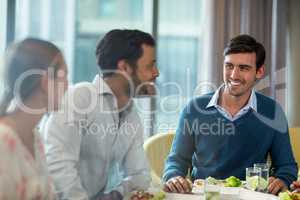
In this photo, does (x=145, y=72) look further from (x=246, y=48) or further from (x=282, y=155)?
(x=282, y=155)

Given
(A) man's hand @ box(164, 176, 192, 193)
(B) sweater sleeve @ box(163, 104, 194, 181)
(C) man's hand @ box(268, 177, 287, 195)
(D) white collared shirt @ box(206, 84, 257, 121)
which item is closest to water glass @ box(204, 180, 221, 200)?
(A) man's hand @ box(164, 176, 192, 193)

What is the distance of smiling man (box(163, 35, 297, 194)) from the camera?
6.60ft

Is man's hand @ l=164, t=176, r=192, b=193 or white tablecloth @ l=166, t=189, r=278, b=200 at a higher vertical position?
man's hand @ l=164, t=176, r=192, b=193

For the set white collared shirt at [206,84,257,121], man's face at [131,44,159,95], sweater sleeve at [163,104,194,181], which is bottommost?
sweater sleeve at [163,104,194,181]

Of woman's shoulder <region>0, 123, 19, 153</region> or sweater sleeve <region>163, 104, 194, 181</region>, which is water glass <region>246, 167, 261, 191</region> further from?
woman's shoulder <region>0, 123, 19, 153</region>

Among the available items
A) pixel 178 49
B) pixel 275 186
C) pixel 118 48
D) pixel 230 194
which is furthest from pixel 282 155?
pixel 178 49

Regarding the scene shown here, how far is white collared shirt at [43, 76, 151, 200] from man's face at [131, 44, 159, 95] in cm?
8

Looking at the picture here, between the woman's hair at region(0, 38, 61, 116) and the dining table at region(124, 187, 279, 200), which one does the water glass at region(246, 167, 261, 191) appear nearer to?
the dining table at region(124, 187, 279, 200)

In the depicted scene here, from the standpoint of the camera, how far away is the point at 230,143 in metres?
2.03

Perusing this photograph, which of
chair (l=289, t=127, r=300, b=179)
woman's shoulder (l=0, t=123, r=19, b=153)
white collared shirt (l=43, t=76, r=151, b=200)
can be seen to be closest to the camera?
woman's shoulder (l=0, t=123, r=19, b=153)

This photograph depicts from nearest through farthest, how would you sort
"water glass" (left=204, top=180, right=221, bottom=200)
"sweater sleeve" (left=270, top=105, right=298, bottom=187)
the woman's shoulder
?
the woman's shoulder < "water glass" (left=204, top=180, right=221, bottom=200) < "sweater sleeve" (left=270, top=105, right=298, bottom=187)

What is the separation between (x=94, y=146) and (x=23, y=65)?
1.33 feet

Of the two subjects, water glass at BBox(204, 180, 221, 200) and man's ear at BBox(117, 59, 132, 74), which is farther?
water glass at BBox(204, 180, 221, 200)

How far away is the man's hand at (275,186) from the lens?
166 cm
